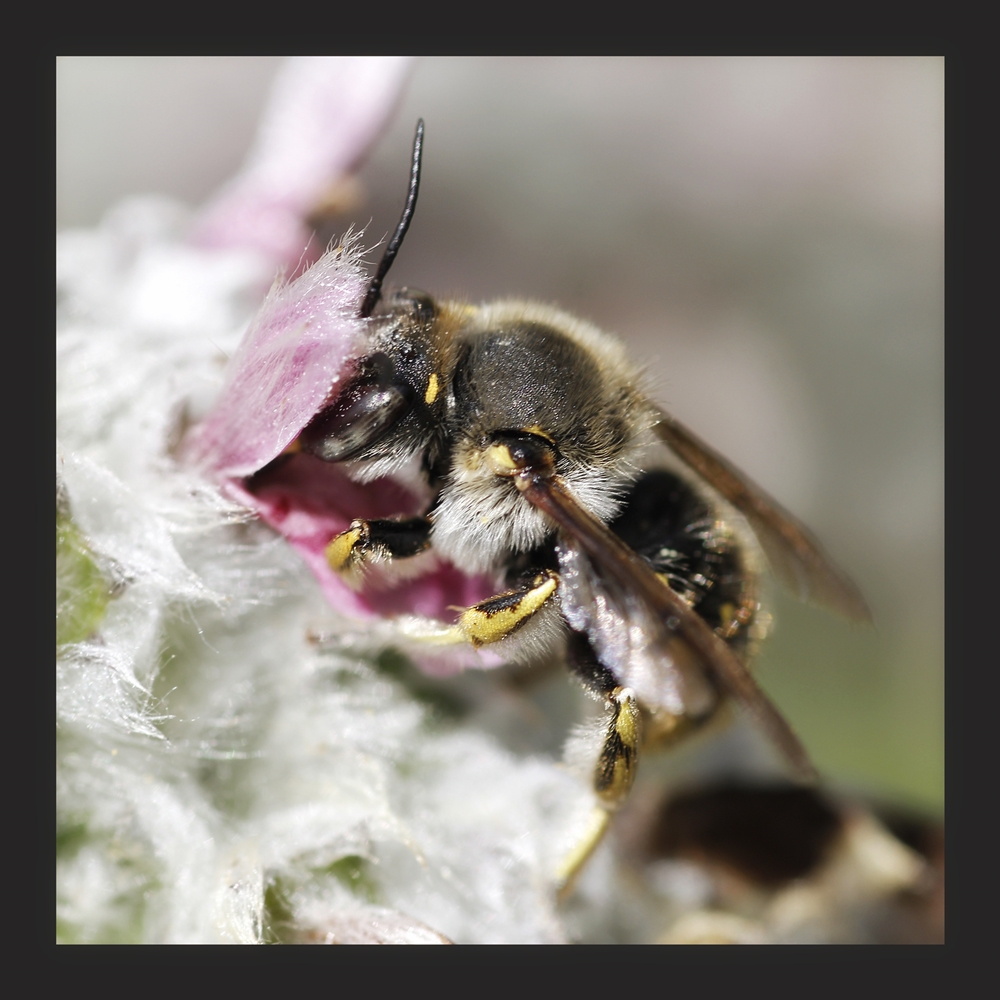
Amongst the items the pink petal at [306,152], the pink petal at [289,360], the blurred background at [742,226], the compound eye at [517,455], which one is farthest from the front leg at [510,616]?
the blurred background at [742,226]

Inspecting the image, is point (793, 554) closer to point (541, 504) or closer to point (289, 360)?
point (541, 504)

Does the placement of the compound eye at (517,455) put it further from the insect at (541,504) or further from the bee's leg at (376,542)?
the bee's leg at (376,542)

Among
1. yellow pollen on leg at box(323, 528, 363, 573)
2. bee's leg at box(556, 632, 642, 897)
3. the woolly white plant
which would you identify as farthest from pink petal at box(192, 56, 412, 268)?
bee's leg at box(556, 632, 642, 897)

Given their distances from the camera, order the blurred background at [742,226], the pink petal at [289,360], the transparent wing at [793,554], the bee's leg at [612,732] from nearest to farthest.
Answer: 1. the pink petal at [289,360]
2. the bee's leg at [612,732]
3. the transparent wing at [793,554]
4. the blurred background at [742,226]

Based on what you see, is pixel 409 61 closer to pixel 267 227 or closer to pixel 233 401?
pixel 267 227

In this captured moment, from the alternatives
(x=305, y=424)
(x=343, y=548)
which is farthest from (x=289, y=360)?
(x=343, y=548)

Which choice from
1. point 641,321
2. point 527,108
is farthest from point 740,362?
point 527,108

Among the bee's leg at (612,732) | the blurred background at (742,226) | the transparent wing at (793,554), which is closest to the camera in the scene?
the bee's leg at (612,732)
